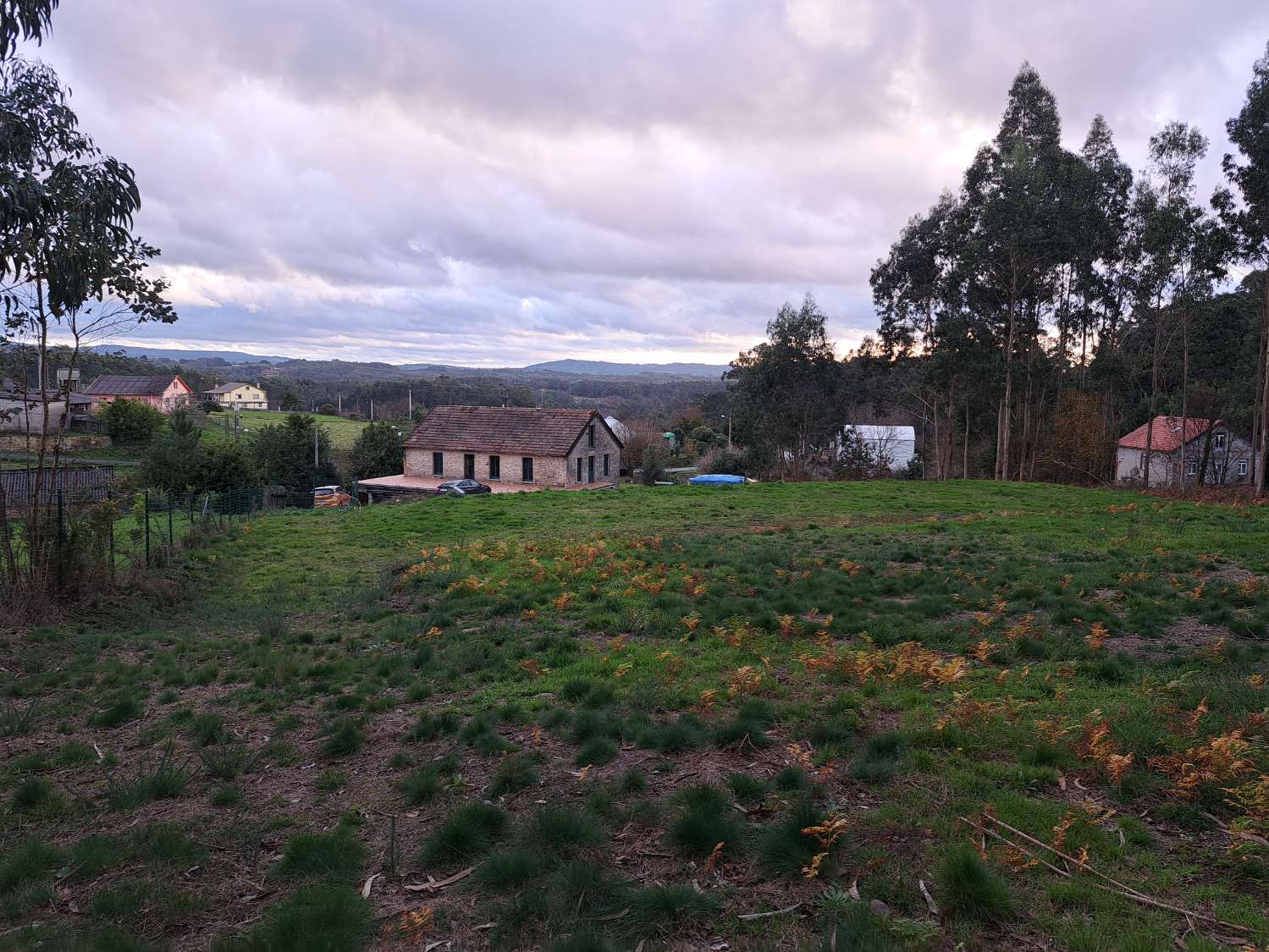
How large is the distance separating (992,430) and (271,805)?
129ft

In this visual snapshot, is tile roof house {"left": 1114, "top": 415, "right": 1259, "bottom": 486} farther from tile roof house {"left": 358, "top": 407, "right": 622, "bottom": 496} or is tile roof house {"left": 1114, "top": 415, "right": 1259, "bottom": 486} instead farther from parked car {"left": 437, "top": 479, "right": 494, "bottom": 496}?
parked car {"left": 437, "top": 479, "right": 494, "bottom": 496}

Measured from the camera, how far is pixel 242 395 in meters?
109

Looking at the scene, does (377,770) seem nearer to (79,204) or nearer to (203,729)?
(203,729)

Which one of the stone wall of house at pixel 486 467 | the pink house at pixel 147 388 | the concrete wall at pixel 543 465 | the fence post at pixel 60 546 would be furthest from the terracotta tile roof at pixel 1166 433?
the pink house at pixel 147 388

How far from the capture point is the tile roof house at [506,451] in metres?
38.2

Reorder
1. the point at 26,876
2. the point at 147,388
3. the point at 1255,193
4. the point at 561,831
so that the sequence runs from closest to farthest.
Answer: the point at 26,876 → the point at 561,831 → the point at 1255,193 → the point at 147,388

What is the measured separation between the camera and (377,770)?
5.20 metres

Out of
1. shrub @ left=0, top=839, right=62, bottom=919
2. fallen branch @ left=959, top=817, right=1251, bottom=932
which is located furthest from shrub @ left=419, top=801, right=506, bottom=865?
fallen branch @ left=959, top=817, right=1251, bottom=932

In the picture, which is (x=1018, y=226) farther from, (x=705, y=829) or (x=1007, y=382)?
(x=705, y=829)

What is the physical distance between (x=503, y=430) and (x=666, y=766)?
3607 cm

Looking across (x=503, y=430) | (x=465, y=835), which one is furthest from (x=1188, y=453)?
(x=465, y=835)

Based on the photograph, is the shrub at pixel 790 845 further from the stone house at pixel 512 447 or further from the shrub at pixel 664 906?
→ the stone house at pixel 512 447

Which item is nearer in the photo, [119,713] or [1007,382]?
[119,713]

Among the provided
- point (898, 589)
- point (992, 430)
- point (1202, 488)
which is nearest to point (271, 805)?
point (898, 589)
